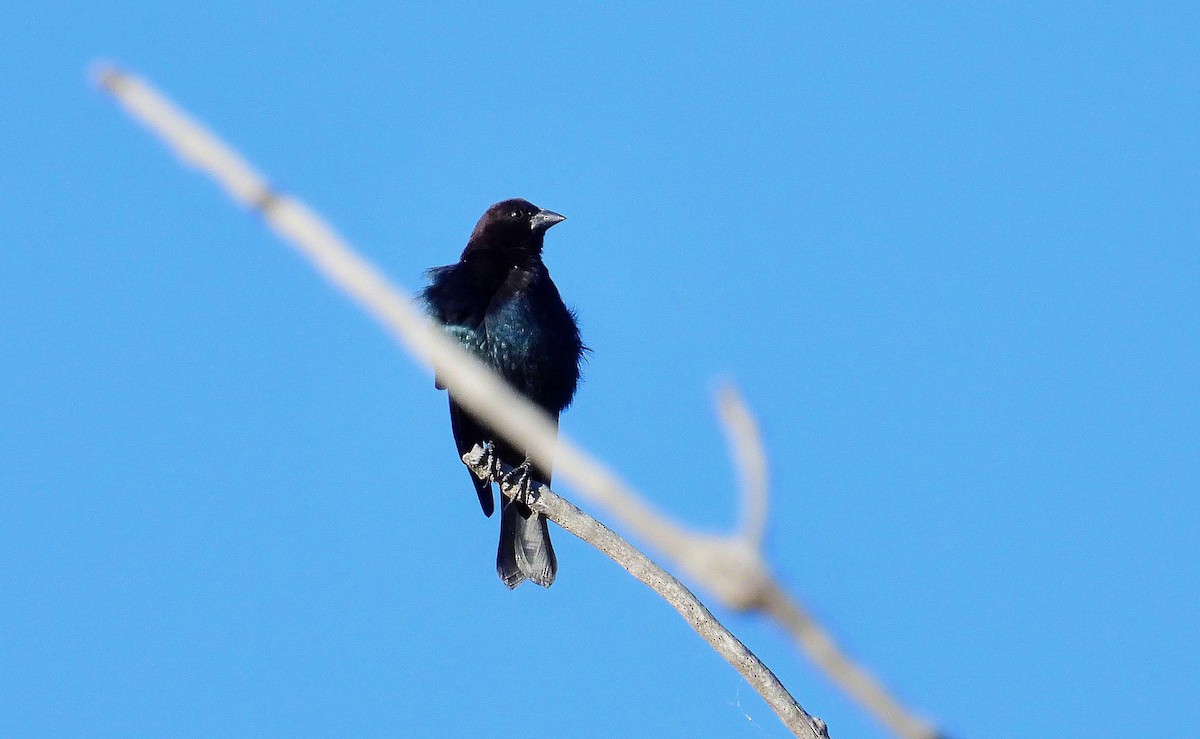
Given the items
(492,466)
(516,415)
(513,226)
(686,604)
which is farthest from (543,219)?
(516,415)

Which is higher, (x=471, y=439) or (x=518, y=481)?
(x=471, y=439)

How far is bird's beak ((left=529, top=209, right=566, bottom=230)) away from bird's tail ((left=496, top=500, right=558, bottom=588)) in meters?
1.82

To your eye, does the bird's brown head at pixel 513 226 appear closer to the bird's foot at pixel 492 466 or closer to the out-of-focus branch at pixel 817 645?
the bird's foot at pixel 492 466

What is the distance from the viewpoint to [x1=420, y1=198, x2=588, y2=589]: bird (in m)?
7.15

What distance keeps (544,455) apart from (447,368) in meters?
0.10

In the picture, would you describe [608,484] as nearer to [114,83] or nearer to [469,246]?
[114,83]

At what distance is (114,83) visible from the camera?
88cm

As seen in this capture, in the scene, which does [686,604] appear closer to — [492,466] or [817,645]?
[492,466]

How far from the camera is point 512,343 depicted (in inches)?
281

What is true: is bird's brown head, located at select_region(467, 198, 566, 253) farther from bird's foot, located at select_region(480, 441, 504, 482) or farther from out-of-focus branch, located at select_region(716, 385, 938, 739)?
out-of-focus branch, located at select_region(716, 385, 938, 739)

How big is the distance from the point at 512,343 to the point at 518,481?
859 mm

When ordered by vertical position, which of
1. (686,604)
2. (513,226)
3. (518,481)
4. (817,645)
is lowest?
(817,645)

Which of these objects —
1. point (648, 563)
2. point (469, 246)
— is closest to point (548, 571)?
point (469, 246)

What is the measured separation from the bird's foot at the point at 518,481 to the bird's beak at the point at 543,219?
1892 millimetres
